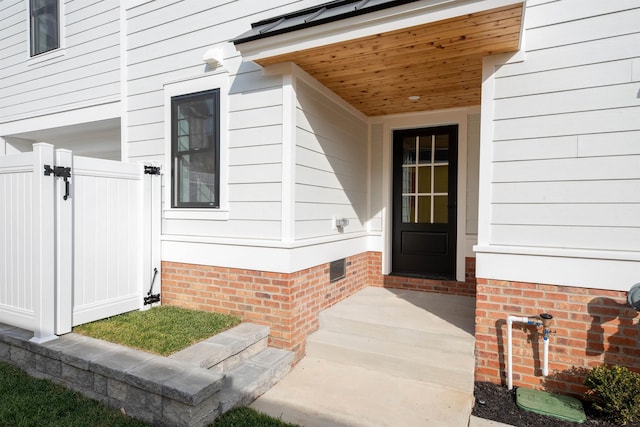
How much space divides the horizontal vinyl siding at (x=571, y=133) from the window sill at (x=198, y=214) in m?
2.75

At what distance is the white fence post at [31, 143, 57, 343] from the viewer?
3299 mm

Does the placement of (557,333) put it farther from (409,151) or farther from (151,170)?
(151,170)

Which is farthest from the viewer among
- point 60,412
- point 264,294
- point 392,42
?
point 264,294

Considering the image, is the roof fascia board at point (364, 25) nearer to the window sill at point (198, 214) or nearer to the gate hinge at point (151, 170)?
the window sill at point (198, 214)

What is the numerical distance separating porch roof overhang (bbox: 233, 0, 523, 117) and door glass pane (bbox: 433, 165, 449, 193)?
121cm

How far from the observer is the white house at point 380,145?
290 cm

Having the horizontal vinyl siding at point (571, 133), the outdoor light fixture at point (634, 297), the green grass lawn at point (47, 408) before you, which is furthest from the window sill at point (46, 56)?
the outdoor light fixture at point (634, 297)

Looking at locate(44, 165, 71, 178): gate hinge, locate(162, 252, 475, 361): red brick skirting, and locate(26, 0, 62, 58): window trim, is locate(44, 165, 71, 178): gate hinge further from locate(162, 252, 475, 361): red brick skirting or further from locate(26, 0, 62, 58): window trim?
locate(26, 0, 62, 58): window trim

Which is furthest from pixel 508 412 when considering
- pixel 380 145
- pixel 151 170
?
pixel 151 170

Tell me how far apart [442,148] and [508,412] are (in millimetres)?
3454

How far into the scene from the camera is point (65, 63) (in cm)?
596

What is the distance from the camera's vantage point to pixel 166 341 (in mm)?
3238

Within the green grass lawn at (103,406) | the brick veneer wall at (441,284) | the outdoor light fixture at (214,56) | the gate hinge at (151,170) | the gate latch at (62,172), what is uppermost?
the outdoor light fixture at (214,56)

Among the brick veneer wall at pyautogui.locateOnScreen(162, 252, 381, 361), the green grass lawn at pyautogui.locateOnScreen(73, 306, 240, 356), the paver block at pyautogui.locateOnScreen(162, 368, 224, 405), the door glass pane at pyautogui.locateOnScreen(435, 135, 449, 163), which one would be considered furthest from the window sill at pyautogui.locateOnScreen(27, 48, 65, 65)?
the door glass pane at pyautogui.locateOnScreen(435, 135, 449, 163)
